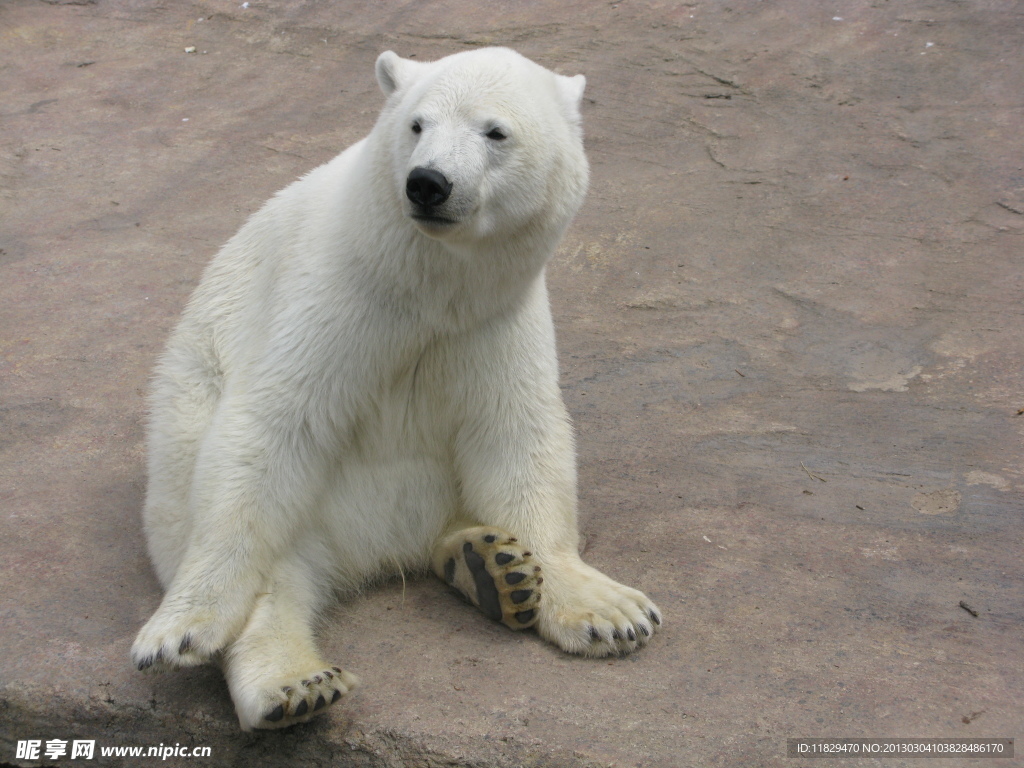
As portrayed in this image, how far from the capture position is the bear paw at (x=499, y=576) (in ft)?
10.3

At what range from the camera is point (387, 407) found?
3213 mm

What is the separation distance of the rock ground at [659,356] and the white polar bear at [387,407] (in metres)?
0.18

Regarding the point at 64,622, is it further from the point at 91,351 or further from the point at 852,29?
the point at 852,29

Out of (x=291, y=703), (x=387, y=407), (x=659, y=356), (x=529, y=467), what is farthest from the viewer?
(x=659, y=356)

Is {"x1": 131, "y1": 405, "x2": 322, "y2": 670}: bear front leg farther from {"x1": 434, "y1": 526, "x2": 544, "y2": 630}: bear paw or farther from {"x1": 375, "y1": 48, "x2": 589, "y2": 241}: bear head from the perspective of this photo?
{"x1": 375, "y1": 48, "x2": 589, "y2": 241}: bear head

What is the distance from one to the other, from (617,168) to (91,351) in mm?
3854

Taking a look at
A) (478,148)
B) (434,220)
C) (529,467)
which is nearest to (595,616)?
(529,467)

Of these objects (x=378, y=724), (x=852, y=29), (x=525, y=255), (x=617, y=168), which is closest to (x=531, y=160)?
(x=525, y=255)

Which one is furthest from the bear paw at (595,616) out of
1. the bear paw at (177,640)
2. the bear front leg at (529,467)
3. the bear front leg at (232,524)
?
the bear paw at (177,640)

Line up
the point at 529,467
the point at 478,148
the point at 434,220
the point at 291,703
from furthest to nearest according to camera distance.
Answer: the point at 529,467 < the point at 478,148 < the point at 434,220 < the point at 291,703

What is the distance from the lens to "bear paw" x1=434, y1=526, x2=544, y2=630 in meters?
3.13

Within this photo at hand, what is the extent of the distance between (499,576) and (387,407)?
0.64 meters

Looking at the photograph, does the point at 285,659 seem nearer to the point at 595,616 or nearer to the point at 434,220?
the point at 595,616

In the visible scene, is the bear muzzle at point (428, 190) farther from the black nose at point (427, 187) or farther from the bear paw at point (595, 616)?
the bear paw at point (595, 616)
